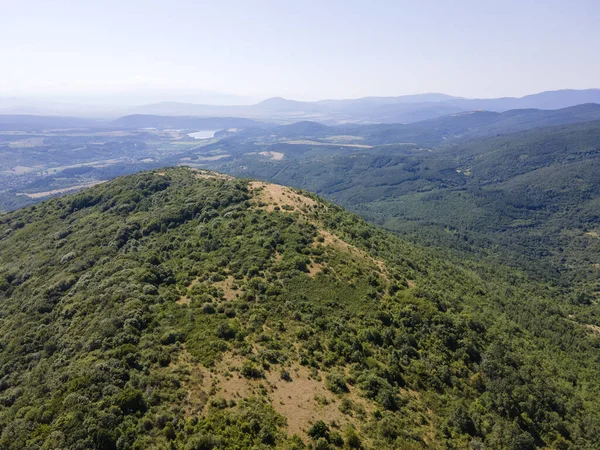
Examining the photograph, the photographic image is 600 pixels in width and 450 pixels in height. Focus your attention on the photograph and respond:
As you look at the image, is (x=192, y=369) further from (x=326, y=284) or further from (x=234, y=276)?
(x=326, y=284)

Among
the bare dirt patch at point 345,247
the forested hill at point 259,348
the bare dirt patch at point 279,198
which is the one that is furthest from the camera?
the bare dirt patch at point 279,198

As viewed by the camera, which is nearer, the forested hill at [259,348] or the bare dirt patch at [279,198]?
the forested hill at [259,348]

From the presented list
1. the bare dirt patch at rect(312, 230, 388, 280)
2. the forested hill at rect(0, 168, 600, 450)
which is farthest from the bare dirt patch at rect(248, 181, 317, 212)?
the bare dirt patch at rect(312, 230, 388, 280)

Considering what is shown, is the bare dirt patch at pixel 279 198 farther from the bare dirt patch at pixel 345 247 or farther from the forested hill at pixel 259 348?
the bare dirt patch at pixel 345 247

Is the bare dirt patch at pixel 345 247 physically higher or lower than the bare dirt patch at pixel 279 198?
lower

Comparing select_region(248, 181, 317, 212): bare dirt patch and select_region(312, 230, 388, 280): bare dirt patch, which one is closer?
select_region(312, 230, 388, 280): bare dirt patch

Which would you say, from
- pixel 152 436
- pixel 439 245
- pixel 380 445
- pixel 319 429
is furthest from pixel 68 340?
pixel 439 245

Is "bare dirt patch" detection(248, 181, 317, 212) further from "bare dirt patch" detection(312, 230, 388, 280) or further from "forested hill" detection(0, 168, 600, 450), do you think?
"bare dirt patch" detection(312, 230, 388, 280)

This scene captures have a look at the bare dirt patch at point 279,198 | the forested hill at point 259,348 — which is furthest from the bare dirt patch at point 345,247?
the bare dirt patch at point 279,198

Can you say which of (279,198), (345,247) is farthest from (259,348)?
(279,198)
